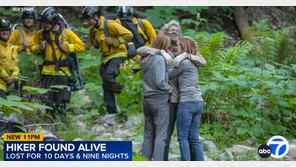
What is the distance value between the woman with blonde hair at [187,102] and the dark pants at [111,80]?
2902 millimetres

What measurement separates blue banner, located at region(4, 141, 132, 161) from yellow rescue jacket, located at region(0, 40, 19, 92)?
8.19 ft

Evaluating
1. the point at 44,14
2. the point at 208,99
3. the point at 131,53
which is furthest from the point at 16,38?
the point at 208,99

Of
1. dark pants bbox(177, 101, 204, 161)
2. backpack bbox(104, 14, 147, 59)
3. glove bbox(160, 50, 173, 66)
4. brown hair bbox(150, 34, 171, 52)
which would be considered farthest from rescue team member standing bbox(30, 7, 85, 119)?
dark pants bbox(177, 101, 204, 161)

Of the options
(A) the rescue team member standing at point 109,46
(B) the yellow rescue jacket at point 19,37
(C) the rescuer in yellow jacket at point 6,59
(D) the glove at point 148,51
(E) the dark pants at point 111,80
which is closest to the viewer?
(D) the glove at point 148,51

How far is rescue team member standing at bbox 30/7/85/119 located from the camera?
809 centimetres

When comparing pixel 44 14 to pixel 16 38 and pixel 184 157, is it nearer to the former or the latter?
pixel 16 38

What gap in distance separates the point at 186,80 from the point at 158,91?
0.36 m

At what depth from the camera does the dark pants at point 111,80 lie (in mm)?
8719

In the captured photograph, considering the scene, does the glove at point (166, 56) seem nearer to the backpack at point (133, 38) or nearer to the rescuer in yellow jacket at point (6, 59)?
the rescuer in yellow jacket at point (6, 59)

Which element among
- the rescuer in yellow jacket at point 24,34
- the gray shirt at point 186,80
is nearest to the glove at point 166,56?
the gray shirt at point 186,80

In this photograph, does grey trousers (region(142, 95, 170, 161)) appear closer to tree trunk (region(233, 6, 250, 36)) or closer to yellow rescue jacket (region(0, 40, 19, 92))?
yellow rescue jacket (region(0, 40, 19, 92))

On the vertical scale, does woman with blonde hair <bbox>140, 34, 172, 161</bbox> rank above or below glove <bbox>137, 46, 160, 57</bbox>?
below

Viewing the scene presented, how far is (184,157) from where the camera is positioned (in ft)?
18.8

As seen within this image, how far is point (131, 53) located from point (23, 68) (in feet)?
6.36
